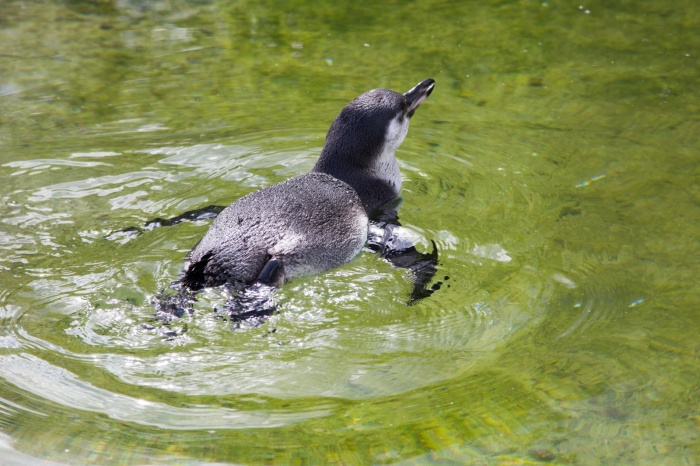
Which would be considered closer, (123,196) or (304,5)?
(123,196)

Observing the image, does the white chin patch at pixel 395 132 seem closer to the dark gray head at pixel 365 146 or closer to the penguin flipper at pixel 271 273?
the dark gray head at pixel 365 146

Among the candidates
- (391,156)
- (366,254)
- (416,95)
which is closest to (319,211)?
(366,254)

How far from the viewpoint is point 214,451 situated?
2812mm

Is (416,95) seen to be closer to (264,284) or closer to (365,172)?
(365,172)

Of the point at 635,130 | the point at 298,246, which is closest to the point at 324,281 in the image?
the point at 298,246

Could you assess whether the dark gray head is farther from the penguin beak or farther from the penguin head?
the penguin beak

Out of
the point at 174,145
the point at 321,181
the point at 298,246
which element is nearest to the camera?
the point at 298,246

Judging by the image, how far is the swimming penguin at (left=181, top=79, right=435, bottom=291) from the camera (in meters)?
3.48

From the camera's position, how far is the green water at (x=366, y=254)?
9.77 feet

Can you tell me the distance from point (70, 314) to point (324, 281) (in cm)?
116

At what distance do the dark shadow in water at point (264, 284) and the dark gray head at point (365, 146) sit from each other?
0.15 meters

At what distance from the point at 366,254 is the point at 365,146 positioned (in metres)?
0.79

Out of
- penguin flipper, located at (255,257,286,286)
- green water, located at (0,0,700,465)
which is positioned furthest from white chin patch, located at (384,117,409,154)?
penguin flipper, located at (255,257,286,286)

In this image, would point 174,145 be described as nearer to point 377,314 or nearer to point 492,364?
point 377,314
